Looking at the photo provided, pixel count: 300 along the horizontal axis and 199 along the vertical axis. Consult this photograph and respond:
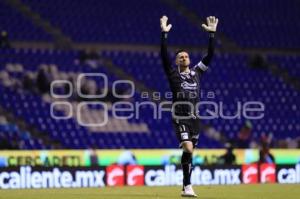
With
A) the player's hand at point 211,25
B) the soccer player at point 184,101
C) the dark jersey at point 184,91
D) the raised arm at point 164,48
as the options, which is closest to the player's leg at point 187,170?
the soccer player at point 184,101

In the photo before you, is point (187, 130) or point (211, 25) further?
point (211, 25)

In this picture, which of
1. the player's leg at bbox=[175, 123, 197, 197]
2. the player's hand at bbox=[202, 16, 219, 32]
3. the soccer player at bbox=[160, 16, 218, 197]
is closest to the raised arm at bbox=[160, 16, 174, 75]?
the soccer player at bbox=[160, 16, 218, 197]

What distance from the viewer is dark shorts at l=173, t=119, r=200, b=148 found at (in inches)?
409

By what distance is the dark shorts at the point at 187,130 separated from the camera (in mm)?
10383

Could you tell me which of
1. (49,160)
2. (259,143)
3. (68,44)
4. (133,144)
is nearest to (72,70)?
(68,44)

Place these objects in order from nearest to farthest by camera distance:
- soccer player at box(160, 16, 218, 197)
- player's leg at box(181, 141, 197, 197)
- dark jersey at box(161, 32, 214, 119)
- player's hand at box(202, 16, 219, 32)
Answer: player's leg at box(181, 141, 197, 197) → soccer player at box(160, 16, 218, 197) → dark jersey at box(161, 32, 214, 119) → player's hand at box(202, 16, 219, 32)

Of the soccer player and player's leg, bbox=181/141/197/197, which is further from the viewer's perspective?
the soccer player

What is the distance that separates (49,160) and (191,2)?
9121mm

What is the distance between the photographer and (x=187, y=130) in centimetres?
1043

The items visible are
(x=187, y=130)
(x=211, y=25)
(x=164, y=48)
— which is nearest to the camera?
(x=164, y=48)

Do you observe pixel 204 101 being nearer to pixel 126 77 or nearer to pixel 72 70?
pixel 126 77

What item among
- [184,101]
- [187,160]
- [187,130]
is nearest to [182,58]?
[184,101]

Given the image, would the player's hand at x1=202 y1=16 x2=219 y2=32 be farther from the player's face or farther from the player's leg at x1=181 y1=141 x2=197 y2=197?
the player's leg at x1=181 y1=141 x2=197 y2=197

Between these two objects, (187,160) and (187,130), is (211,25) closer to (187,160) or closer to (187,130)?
(187,130)
